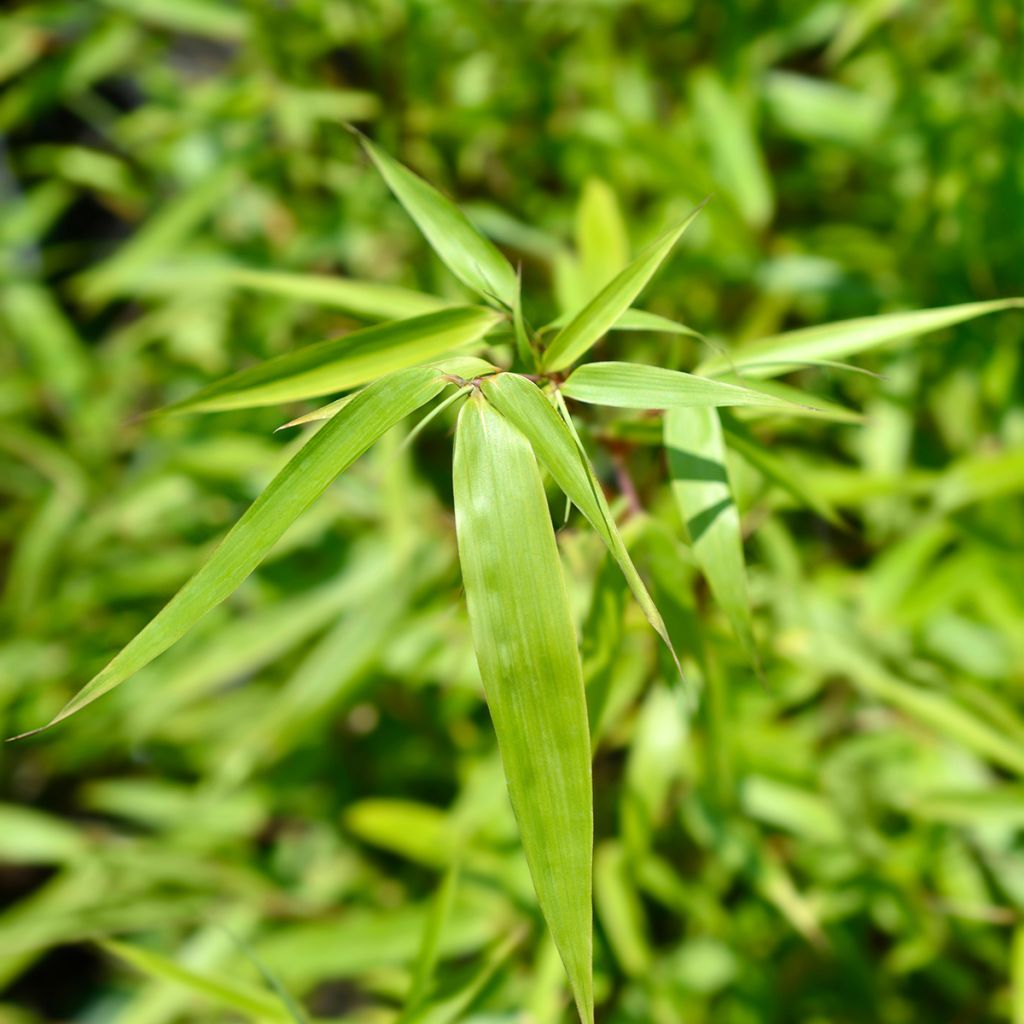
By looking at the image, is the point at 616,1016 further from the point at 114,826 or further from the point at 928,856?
the point at 114,826

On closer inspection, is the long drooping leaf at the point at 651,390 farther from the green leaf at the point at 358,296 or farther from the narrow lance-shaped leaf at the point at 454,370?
the green leaf at the point at 358,296

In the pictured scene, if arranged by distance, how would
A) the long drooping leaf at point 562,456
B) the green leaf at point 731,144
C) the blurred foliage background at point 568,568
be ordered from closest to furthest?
the long drooping leaf at point 562,456, the blurred foliage background at point 568,568, the green leaf at point 731,144

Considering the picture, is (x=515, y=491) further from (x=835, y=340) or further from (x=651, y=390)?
(x=835, y=340)

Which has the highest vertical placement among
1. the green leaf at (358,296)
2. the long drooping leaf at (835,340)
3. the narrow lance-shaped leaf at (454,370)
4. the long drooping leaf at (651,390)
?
the narrow lance-shaped leaf at (454,370)

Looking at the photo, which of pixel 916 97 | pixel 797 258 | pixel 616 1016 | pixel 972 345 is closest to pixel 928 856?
pixel 616 1016

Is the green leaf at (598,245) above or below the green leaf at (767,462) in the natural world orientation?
above

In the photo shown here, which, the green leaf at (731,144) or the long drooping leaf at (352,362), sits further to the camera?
the green leaf at (731,144)

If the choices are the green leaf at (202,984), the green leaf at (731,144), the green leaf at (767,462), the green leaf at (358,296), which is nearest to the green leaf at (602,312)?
the green leaf at (767,462)
